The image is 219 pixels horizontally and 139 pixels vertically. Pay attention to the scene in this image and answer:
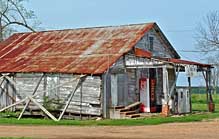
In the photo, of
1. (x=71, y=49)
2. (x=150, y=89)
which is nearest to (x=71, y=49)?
(x=71, y=49)

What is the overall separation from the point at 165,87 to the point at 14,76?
1031cm

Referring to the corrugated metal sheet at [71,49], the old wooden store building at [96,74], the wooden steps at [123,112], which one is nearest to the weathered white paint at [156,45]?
the old wooden store building at [96,74]

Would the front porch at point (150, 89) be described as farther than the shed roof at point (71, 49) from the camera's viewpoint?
No

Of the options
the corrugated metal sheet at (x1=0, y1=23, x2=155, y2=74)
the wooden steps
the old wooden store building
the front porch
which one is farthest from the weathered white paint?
the wooden steps

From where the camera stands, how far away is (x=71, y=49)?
3884 centimetres

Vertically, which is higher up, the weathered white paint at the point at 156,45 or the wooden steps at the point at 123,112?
the weathered white paint at the point at 156,45

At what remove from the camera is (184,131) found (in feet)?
77.5

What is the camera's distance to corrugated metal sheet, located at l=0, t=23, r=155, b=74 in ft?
116

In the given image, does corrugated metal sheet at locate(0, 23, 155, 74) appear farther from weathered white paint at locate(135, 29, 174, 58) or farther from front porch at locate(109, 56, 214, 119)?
front porch at locate(109, 56, 214, 119)

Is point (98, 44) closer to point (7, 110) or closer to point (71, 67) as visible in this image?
point (71, 67)

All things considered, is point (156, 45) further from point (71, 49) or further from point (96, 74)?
point (96, 74)

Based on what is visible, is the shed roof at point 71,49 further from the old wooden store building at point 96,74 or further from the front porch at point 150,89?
the front porch at point 150,89

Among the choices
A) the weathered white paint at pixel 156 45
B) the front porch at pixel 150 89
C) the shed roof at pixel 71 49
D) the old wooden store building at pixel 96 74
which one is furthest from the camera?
the weathered white paint at pixel 156 45

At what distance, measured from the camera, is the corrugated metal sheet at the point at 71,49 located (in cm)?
3528
